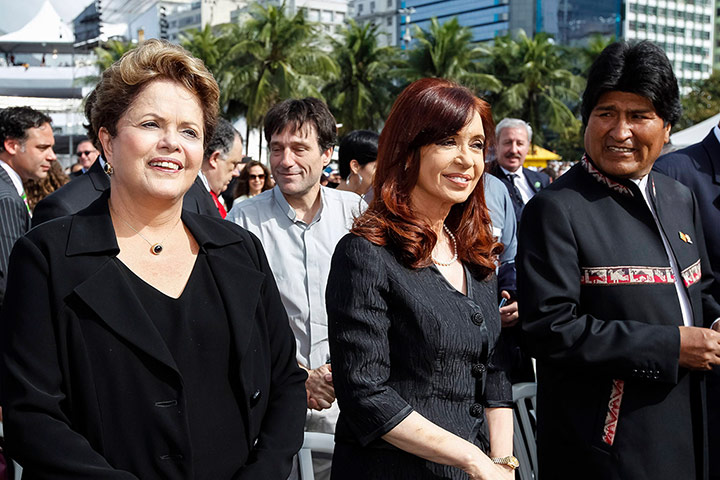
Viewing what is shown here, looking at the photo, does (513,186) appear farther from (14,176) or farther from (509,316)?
(14,176)

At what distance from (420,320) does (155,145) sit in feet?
2.93

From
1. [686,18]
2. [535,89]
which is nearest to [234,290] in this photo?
[535,89]

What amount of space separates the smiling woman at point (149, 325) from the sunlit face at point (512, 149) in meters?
5.01

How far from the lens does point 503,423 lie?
7.73 ft

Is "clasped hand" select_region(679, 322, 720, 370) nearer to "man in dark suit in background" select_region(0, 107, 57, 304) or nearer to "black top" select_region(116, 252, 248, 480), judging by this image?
"black top" select_region(116, 252, 248, 480)

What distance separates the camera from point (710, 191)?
3018 millimetres

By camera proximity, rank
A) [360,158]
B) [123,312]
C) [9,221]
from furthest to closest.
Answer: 1. [360,158]
2. [9,221]
3. [123,312]

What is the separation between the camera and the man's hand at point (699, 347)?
7.75 ft

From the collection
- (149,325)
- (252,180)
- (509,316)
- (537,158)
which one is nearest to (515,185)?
(509,316)

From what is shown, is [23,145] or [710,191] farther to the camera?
[23,145]

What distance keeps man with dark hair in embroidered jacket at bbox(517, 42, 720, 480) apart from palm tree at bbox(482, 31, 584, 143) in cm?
4346

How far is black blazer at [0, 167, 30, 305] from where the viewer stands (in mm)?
4199

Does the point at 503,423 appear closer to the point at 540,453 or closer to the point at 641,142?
the point at 540,453

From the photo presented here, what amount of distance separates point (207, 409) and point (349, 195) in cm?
217
